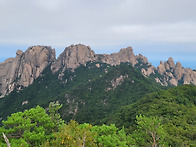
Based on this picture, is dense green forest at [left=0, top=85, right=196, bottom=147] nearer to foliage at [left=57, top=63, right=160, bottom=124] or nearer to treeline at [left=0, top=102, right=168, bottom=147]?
treeline at [left=0, top=102, right=168, bottom=147]

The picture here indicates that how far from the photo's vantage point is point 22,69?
180 meters

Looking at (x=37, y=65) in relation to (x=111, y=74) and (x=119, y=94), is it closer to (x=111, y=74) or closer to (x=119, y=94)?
(x=111, y=74)

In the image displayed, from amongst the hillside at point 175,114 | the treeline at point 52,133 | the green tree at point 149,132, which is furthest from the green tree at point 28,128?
the hillside at point 175,114

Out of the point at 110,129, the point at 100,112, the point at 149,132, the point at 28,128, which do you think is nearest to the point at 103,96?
the point at 100,112

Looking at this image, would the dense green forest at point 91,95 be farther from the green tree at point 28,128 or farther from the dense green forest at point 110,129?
the green tree at point 28,128

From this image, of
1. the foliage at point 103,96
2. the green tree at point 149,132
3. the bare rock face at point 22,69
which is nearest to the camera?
the green tree at point 149,132

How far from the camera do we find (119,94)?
121 m

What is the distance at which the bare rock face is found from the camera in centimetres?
17875

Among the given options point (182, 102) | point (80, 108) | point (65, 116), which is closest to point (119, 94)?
point (80, 108)

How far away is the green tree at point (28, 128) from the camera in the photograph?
1025 inches

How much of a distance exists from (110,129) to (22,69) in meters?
176

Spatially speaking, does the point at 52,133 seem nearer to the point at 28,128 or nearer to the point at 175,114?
the point at 28,128

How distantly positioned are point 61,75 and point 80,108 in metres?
86.6

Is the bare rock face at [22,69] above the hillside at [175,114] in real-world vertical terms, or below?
above
